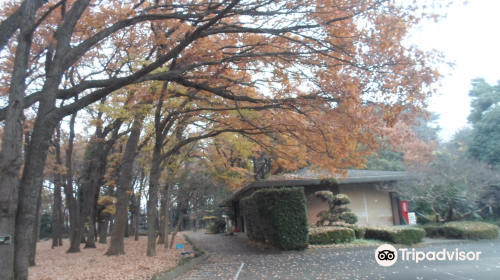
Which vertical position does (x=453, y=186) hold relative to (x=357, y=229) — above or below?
above

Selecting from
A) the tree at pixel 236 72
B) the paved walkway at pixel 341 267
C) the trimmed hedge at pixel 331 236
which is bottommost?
the paved walkway at pixel 341 267

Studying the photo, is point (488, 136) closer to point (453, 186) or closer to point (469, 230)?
point (453, 186)

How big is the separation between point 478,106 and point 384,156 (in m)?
8.23

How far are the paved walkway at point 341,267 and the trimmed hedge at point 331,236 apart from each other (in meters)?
0.95

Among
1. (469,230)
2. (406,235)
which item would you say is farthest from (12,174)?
(469,230)

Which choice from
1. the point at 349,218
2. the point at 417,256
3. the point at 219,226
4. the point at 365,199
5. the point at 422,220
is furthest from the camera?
the point at 219,226

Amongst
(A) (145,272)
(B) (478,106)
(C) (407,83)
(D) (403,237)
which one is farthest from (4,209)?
(B) (478,106)

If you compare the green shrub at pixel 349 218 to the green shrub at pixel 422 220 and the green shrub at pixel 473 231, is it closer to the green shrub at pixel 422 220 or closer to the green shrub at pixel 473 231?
the green shrub at pixel 473 231

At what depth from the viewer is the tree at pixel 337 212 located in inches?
669

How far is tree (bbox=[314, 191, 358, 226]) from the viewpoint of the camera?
16984 mm

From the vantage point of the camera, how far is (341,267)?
10258 mm

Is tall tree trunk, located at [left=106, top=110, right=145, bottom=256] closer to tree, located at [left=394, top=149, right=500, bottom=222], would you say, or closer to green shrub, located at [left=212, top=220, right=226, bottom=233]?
tree, located at [left=394, top=149, right=500, bottom=222]

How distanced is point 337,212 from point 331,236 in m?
2.30

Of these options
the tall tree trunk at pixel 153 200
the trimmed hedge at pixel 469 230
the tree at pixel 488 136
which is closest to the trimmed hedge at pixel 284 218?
the tall tree trunk at pixel 153 200
